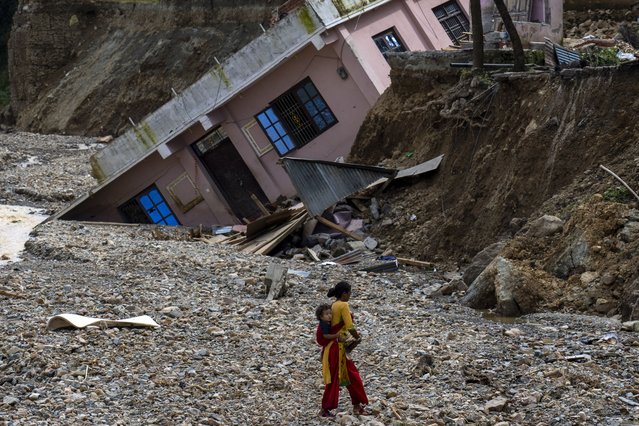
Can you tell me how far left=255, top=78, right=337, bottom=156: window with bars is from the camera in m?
24.8

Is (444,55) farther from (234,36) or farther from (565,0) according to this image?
(234,36)

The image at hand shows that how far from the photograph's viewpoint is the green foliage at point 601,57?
18.8 m

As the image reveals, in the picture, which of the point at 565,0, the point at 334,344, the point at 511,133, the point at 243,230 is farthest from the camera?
the point at 565,0

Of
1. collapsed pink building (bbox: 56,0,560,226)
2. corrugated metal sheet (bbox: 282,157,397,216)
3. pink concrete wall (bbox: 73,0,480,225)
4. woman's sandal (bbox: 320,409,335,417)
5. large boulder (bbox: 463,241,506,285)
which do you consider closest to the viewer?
woman's sandal (bbox: 320,409,335,417)

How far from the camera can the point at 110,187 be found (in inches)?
999

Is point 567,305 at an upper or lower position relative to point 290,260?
lower

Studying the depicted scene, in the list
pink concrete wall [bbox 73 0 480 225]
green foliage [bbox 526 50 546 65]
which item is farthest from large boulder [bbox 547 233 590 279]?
pink concrete wall [bbox 73 0 480 225]

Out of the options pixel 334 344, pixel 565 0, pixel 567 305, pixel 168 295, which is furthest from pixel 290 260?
pixel 565 0

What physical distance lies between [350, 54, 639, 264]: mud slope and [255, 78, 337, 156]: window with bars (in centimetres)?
323

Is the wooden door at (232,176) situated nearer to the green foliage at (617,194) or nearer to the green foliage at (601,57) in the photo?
the green foliage at (601,57)

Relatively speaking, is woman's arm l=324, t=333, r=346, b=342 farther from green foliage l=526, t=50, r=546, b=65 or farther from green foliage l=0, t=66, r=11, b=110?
green foliage l=0, t=66, r=11, b=110

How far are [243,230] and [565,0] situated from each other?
1086cm

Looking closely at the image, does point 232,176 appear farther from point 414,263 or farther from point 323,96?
point 414,263

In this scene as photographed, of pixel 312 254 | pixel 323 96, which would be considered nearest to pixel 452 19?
pixel 323 96
